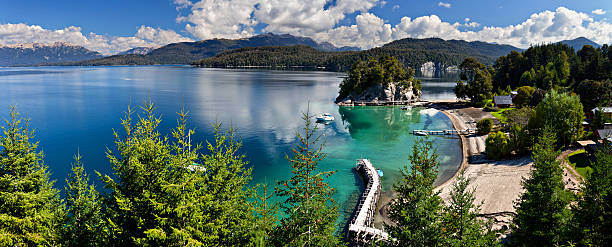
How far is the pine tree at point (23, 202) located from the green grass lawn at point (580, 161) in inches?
1935

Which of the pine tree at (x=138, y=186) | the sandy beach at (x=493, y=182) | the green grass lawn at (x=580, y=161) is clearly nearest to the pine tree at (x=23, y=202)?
the pine tree at (x=138, y=186)

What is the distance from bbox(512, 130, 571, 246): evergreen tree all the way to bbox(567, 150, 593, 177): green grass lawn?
76.2 feet

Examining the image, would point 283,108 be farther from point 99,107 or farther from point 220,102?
point 99,107

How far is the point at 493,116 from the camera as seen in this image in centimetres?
7225

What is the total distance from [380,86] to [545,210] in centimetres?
9302

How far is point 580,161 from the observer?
3734 centimetres

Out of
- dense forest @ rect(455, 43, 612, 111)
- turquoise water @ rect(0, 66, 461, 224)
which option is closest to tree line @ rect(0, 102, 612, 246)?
turquoise water @ rect(0, 66, 461, 224)

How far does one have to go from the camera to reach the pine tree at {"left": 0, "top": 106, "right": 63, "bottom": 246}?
14.1 metres

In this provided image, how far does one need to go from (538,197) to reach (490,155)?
93.6 ft

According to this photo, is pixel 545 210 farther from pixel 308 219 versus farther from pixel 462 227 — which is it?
pixel 308 219

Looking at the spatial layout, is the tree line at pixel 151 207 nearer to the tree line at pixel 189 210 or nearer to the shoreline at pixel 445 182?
the tree line at pixel 189 210

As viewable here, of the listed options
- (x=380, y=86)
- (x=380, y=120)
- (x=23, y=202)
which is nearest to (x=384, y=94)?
(x=380, y=86)

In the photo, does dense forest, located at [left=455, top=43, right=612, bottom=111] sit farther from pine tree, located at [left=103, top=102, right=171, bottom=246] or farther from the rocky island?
pine tree, located at [left=103, top=102, right=171, bottom=246]

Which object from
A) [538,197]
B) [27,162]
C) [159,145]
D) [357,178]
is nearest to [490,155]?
[357,178]
